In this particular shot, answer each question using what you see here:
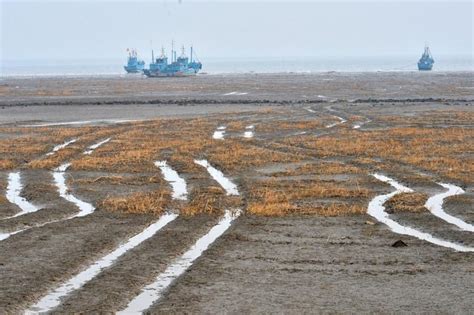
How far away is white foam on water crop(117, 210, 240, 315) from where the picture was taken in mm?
13698

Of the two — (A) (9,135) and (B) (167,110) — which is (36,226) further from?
(B) (167,110)

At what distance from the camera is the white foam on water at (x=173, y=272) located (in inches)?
539

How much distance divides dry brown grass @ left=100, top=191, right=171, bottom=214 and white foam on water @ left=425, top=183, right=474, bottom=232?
7384 mm

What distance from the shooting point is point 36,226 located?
819 inches

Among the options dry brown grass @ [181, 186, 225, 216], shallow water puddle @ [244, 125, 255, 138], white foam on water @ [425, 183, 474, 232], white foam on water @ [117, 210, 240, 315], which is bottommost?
shallow water puddle @ [244, 125, 255, 138]

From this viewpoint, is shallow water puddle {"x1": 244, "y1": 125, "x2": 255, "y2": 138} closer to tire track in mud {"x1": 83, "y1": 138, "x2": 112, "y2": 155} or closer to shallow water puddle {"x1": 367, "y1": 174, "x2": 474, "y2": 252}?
tire track in mud {"x1": 83, "y1": 138, "x2": 112, "y2": 155}

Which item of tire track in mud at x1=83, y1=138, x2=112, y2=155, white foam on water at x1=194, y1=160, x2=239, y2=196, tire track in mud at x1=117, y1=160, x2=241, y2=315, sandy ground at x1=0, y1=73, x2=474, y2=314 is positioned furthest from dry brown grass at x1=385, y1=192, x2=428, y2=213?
tire track in mud at x1=83, y1=138, x2=112, y2=155

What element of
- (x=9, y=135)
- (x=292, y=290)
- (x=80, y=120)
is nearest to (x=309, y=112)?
(x=80, y=120)

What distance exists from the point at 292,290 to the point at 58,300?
4.01m

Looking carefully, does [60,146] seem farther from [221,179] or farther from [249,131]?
[221,179]

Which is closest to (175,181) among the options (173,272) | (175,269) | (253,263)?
(253,263)

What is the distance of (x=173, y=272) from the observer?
631 inches

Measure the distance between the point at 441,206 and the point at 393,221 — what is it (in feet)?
8.85

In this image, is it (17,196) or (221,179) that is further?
(221,179)
